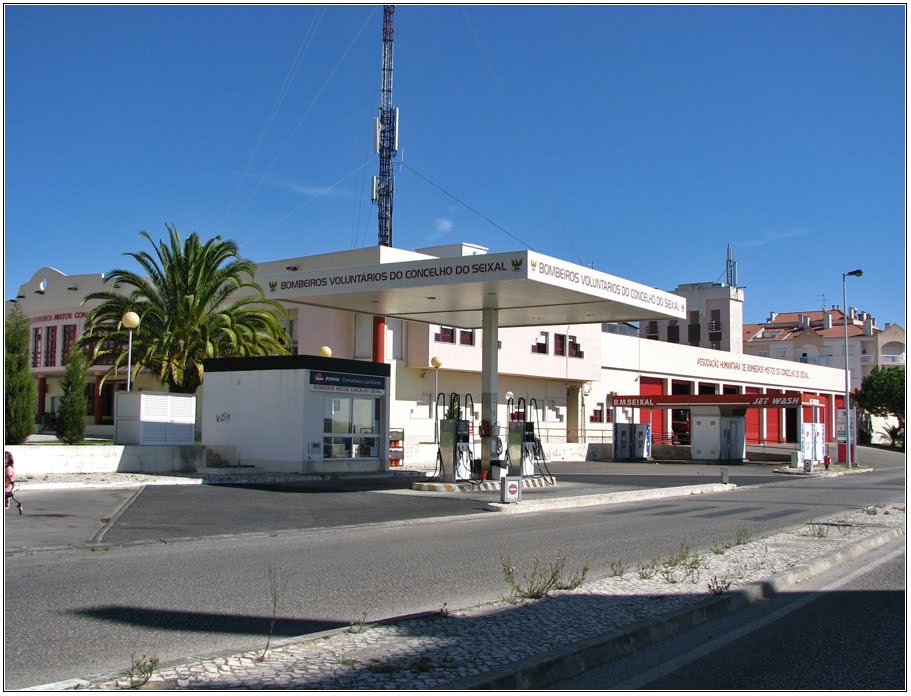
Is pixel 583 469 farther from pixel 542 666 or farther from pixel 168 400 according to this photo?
pixel 542 666

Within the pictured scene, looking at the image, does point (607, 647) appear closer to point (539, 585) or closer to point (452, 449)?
point (539, 585)

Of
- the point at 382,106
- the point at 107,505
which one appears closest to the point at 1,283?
the point at 107,505

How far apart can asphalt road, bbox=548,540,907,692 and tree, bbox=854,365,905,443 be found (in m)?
77.1

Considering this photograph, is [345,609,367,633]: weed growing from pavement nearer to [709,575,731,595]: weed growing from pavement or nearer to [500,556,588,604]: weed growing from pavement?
[500,556,588,604]: weed growing from pavement

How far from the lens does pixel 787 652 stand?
717 cm

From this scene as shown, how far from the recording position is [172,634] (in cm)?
719

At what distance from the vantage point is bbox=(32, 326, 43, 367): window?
5419 centimetres

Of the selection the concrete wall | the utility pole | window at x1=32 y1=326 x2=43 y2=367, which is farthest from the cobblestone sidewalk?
window at x1=32 y1=326 x2=43 y2=367

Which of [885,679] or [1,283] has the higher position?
[1,283]

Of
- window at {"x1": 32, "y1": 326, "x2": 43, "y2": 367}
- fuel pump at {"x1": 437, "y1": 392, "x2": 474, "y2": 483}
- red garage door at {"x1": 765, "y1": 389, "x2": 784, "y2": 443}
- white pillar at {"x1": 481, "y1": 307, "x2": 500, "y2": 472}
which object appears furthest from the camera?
red garage door at {"x1": 765, "y1": 389, "x2": 784, "y2": 443}

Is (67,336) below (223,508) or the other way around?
the other way around

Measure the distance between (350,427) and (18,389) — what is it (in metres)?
10.5

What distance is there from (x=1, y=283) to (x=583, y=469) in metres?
30.9

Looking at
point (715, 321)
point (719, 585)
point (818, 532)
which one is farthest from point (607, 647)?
point (715, 321)
